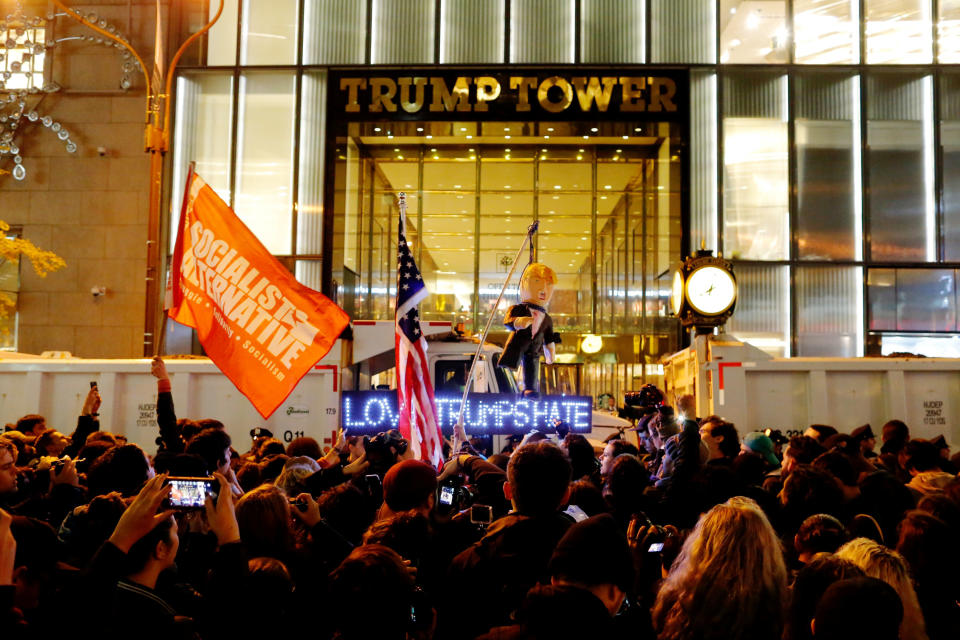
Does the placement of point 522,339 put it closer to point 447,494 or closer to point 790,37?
point 447,494

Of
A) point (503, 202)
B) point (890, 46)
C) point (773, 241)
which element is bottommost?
point (773, 241)

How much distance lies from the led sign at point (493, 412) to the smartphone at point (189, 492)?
480cm

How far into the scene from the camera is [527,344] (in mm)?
9258

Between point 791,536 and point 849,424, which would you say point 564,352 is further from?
point 791,536

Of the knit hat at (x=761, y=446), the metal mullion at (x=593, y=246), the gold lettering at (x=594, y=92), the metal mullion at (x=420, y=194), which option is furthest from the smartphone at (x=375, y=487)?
the metal mullion at (x=420, y=194)

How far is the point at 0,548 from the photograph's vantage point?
10.1ft

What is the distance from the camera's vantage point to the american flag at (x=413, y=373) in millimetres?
7770

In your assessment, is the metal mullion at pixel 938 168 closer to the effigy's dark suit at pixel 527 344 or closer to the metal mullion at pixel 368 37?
the metal mullion at pixel 368 37

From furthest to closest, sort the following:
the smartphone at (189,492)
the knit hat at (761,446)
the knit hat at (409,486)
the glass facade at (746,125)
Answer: the glass facade at (746,125)
the knit hat at (761,446)
the knit hat at (409,486)
the smartphone at (189,492)

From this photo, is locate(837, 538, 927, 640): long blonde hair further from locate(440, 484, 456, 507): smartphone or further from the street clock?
the street clock

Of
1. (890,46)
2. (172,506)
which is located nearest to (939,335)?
(890,46)

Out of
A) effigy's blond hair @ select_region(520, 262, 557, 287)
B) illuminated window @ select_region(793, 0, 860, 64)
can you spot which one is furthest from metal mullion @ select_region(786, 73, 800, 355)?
effigy's blond hair @ select_region(520, 262, 557, 287)

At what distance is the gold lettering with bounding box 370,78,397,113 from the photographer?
22281 mm

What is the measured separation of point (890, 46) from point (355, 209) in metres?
13.8
